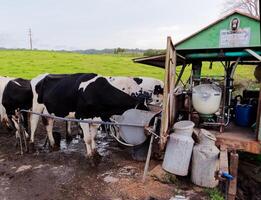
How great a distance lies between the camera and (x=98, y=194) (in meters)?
5.22

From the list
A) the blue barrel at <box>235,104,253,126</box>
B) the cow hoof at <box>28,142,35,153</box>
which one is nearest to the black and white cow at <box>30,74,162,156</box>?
the cow hoof at <box>28,142,35,153</box>

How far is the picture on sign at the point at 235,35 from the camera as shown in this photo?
16.7ft

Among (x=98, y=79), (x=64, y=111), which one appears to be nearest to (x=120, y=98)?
(x=98, y=79)

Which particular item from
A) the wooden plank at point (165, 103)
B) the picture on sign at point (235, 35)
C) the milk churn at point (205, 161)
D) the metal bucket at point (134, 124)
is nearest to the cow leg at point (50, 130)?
the metal bucket at point (134, 124)

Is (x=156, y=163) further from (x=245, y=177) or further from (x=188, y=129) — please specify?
(x=245, y=177)

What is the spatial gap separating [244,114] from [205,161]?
2.05m

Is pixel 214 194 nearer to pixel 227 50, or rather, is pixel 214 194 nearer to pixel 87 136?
pixel 227 50

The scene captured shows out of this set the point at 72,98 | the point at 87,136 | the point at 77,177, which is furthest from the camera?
the point at 72,98

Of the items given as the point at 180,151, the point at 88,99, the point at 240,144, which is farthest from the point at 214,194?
the point at 88,99

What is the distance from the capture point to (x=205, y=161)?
5.19 meters

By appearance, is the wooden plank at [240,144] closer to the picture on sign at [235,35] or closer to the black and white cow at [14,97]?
the picture on sign at [235,35]

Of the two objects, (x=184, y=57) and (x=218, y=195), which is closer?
(x=218, y=195)

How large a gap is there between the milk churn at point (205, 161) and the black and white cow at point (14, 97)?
4958 millimetres

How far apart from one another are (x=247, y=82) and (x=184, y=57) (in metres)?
11.1
